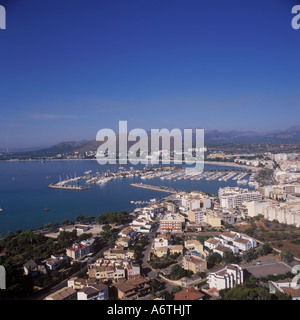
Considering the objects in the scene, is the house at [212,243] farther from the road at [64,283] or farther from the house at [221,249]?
the road at [64,283]

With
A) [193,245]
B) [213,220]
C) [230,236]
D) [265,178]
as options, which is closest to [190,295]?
[193,245]

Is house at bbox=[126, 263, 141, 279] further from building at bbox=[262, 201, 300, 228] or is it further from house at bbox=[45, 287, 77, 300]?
building at bbox=[262, 201, 300, 228]

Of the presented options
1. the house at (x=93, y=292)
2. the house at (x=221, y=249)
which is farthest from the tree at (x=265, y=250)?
the house at (x=93, y=292)

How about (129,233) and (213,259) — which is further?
(129,233)

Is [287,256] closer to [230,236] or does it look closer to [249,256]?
[249,256]
